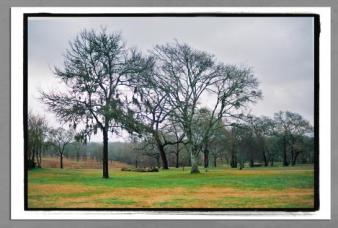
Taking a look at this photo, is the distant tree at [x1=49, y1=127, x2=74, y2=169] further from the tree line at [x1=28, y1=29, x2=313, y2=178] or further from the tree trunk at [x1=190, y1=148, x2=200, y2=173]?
the tree trunk at [x1=190, y1=148, x2=200, y2=173]

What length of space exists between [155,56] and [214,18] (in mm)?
1035

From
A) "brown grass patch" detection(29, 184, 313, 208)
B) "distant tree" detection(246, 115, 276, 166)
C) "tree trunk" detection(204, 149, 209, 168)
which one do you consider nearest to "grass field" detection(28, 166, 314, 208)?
"brown grass patch" detection(29, 184, 313, 208)

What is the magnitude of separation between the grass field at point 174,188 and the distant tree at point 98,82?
0.32 metres

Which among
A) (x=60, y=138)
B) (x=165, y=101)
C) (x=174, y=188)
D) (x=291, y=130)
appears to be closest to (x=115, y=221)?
(x=174, y=188)

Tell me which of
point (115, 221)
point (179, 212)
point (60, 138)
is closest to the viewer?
point (115, 221)

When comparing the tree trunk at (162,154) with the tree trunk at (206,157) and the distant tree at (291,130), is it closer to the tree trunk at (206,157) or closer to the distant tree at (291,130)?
the tree trunk at (206,157)

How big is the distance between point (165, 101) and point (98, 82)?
1.04 meters

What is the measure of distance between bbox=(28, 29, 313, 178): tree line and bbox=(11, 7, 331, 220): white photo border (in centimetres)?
48

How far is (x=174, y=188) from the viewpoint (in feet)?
28.4

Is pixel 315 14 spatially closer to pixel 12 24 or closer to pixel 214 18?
pixel 214 18

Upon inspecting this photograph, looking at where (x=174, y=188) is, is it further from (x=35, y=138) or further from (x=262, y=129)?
(x=35, y=138)

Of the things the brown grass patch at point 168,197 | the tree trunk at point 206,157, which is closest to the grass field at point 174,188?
the brown grass patch at point 168,197

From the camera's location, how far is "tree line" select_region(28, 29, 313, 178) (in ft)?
28.5

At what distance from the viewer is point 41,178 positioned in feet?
28.3
